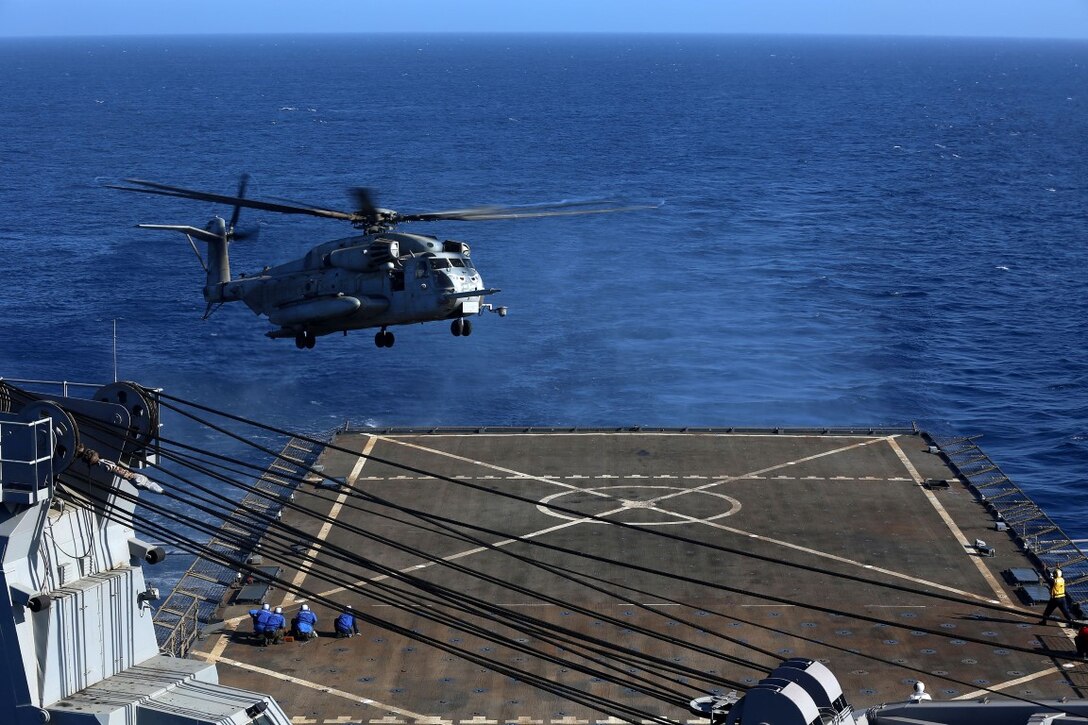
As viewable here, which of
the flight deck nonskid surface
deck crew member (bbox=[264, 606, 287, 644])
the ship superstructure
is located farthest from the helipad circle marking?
the ship superstructure

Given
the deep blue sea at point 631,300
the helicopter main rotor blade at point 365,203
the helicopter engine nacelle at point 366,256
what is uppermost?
the helicopter main rotor blade at point 365,203

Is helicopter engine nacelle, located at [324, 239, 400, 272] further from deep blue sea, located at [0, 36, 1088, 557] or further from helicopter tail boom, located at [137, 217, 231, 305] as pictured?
deep blue sea, located at [0, 36, 1088, 557]

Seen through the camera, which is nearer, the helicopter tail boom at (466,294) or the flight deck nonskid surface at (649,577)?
the flight deck nonskid surface at (649,577)

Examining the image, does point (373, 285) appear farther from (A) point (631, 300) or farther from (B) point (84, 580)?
(A) point (631, 300)

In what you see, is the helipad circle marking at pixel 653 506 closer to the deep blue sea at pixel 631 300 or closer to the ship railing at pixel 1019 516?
the ship railing at pixel 1019 516

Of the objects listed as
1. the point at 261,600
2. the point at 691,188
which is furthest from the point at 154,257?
the point at 261,600

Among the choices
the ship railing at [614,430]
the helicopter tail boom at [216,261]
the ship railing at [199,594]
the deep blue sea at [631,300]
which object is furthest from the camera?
the deep blue sea at [631,300]

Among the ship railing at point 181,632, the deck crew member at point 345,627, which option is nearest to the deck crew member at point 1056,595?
the deck crew member at point 345,627

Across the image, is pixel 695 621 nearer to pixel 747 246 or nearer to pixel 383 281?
pixel 383 281
